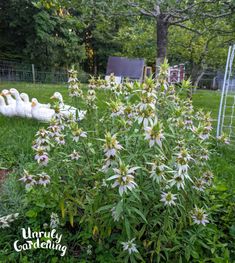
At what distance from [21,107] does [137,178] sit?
12.6 ft

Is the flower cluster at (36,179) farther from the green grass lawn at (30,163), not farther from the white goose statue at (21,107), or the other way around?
the white goose statue at (21,107)

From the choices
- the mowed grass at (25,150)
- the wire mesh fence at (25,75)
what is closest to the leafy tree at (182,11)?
the mowed grass at (25,150)

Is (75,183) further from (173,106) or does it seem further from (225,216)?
(225,216)

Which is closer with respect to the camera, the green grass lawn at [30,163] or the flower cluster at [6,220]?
the flower cluster at [6,220]

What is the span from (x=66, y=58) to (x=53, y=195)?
16.2m

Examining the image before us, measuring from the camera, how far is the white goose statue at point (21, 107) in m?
4.96

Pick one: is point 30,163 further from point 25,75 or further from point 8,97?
point 25,75

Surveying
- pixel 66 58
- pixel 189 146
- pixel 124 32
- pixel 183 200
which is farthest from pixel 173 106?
pixel 66 58

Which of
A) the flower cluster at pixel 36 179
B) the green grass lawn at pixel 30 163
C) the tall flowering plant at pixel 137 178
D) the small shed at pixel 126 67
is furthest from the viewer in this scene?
the small shed at pixel 126 67

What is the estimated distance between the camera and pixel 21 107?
5012 mm

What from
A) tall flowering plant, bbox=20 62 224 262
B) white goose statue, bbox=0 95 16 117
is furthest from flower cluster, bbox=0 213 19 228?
white goose statue, bbox=0 95 16 117

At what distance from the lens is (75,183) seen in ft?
6.06

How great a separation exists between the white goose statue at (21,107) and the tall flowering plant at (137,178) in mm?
3144

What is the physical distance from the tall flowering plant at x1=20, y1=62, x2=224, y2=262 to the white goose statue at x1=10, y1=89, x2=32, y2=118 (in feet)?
10.3
